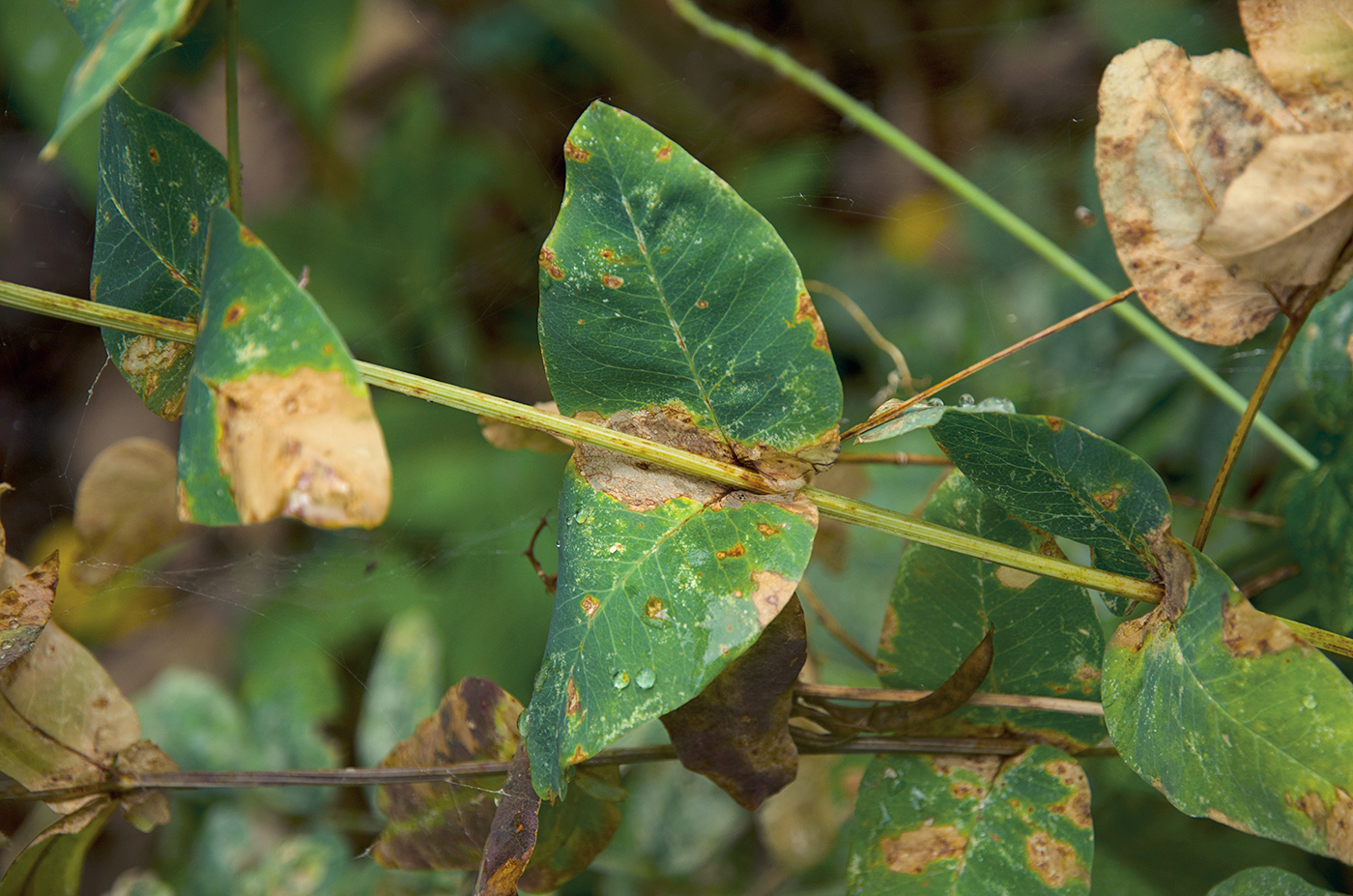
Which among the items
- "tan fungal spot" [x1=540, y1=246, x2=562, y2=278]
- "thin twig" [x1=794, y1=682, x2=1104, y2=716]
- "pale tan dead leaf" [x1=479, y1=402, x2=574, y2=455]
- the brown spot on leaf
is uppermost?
"tan fungal spot" [x1=540, y1=246, x2=562, y2=278]

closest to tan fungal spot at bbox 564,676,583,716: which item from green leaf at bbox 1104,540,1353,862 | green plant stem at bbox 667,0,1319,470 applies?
green leaf at bbox 1104,540,1353,862

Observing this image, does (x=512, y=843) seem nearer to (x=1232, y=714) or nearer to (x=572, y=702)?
(x=572, y=702)

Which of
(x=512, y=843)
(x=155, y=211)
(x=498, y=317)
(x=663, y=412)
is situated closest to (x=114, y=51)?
(x=155, y=211)

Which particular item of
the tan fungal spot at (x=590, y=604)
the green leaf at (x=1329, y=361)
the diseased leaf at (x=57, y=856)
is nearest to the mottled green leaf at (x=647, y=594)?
the tan fungal spot at (x=590, y=604)

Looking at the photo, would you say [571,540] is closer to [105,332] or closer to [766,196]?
[105,332]

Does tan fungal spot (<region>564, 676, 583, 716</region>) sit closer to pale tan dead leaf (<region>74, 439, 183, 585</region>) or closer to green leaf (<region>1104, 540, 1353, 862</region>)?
green leaf (<region>1104, 540, 1353, 862</region>)
